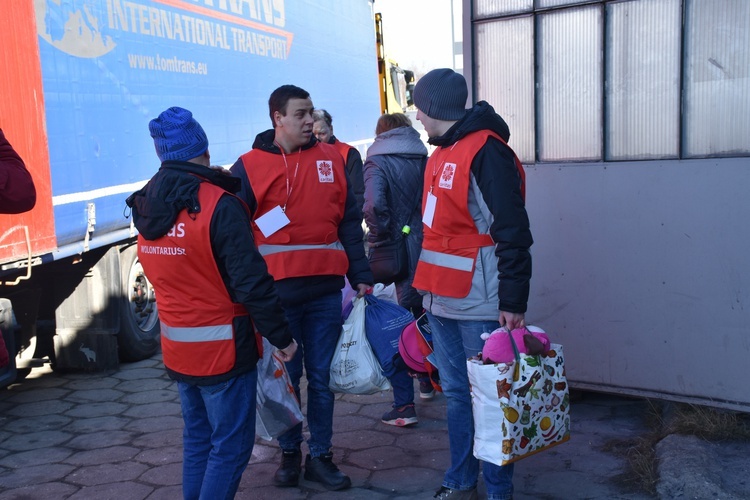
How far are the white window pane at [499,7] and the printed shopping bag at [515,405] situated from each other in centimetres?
216

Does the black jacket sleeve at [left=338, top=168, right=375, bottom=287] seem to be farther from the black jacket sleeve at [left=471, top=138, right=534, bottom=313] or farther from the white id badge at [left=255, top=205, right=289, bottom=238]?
the black jacket sleeve at [left=471, top=138, right=534, bottom=313]

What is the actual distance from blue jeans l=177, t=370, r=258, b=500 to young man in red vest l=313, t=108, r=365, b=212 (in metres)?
2.76

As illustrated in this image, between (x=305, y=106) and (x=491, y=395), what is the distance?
5.18 ft

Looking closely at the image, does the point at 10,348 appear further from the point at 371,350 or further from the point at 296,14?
the point at 296,14

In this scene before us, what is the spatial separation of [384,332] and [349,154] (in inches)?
74.8

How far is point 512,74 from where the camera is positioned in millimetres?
4758

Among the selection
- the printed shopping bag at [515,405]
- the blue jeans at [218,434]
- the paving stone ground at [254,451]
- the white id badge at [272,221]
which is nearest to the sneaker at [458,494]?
the paving stone ground at [254,451]

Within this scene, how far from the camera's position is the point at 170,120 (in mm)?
3086

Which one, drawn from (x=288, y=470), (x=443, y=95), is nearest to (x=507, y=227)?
(x=443, y=95)

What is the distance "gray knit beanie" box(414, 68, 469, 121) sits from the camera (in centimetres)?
348

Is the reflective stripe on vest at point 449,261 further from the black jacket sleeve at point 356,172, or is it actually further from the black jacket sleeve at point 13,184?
the black jacket sleeve at point 356,172

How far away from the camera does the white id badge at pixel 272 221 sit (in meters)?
3.84

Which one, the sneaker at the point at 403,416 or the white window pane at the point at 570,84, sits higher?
the white window pane at the point at 570,84

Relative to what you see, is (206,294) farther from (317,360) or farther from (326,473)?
(326,473)
